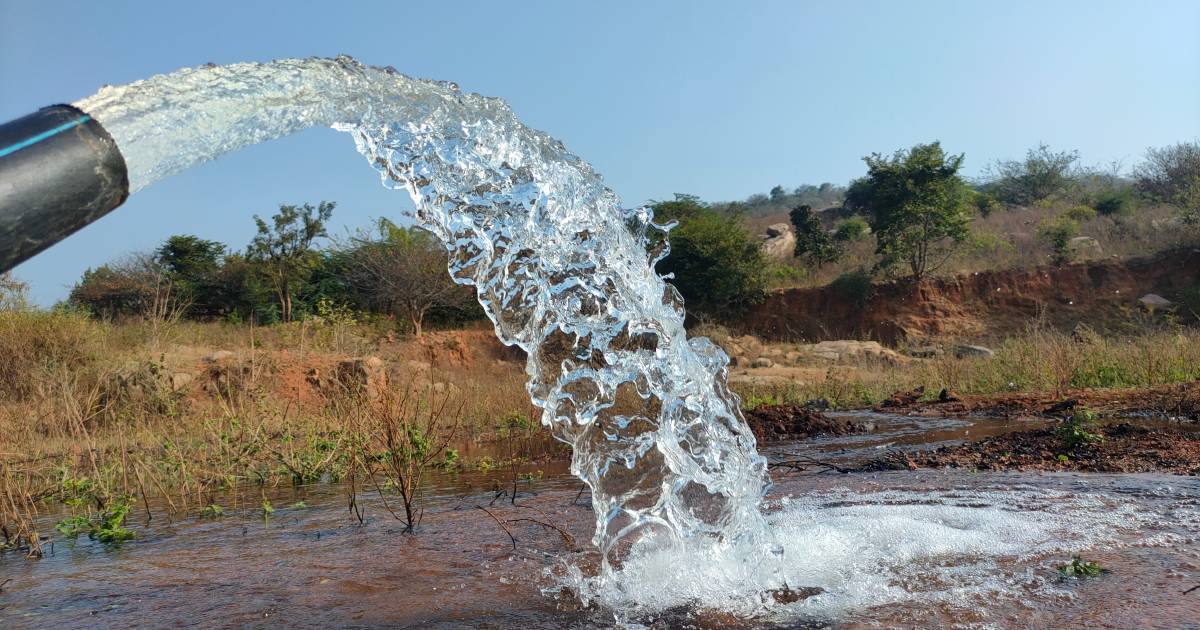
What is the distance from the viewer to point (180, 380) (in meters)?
13.5

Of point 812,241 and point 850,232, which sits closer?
point 812,241

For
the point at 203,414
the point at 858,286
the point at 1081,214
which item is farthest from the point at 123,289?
the point at 1081,214

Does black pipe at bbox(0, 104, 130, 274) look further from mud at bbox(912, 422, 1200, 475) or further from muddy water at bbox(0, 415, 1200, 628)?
mud at bbox(912, 422, 1200, 475)

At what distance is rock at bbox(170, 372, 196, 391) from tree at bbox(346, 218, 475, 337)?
31.0ft

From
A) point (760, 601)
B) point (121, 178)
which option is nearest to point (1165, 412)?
point (760, 601)

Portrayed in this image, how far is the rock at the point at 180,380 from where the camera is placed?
13.3 meters

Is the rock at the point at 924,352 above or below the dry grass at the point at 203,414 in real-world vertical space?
below

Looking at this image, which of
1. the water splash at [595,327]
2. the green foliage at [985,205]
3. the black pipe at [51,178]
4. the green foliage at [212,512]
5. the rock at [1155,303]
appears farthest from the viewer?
the green foliage at [985,205]

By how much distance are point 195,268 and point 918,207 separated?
65.9 feet

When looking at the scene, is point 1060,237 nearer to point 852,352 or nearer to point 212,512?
point 852,352

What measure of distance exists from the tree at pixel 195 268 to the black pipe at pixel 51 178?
78.1 feet

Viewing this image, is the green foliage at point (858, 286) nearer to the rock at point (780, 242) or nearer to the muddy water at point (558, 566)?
the rock at point (780, 242)

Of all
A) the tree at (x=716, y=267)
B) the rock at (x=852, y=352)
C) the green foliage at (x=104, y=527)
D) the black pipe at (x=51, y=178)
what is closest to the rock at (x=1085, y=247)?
the rock at (x=852, y=352)

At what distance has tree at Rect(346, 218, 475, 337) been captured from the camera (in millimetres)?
23281
